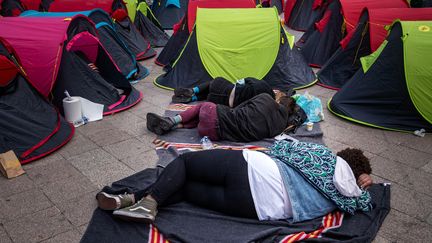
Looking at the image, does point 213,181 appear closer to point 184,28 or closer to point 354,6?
point 184,28

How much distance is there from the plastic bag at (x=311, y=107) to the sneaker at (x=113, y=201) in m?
2.75

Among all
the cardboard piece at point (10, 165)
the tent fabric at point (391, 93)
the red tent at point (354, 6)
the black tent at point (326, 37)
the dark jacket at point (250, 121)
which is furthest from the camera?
the black tent at point (326, 37)

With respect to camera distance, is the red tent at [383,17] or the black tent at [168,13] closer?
the red tent at [383,17]

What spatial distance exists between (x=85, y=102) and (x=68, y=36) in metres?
0.96

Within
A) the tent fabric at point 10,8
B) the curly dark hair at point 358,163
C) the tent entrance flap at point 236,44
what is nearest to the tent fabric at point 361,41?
the tent entrance flap at point 236,44

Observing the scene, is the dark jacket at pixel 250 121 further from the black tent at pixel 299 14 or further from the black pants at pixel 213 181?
the black tent at pixel 299 14

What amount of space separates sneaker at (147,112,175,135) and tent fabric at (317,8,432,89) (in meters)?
3.04

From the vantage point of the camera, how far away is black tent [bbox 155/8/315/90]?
5.71 metres

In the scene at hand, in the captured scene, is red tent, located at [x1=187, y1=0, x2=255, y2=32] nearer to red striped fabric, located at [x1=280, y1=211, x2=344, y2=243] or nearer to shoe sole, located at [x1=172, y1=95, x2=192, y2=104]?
shoe sole, located at [x1=172, y1=95, x2=192, y2=104]

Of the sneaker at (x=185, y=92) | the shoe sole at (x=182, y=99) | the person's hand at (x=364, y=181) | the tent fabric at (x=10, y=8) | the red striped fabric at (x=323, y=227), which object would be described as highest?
the tent fabric at (x=10, y=8)

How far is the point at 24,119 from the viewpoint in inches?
154

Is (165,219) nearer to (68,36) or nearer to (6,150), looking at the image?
(6,150)

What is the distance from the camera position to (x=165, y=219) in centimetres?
280

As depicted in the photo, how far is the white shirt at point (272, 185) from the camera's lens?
2.67 meters
